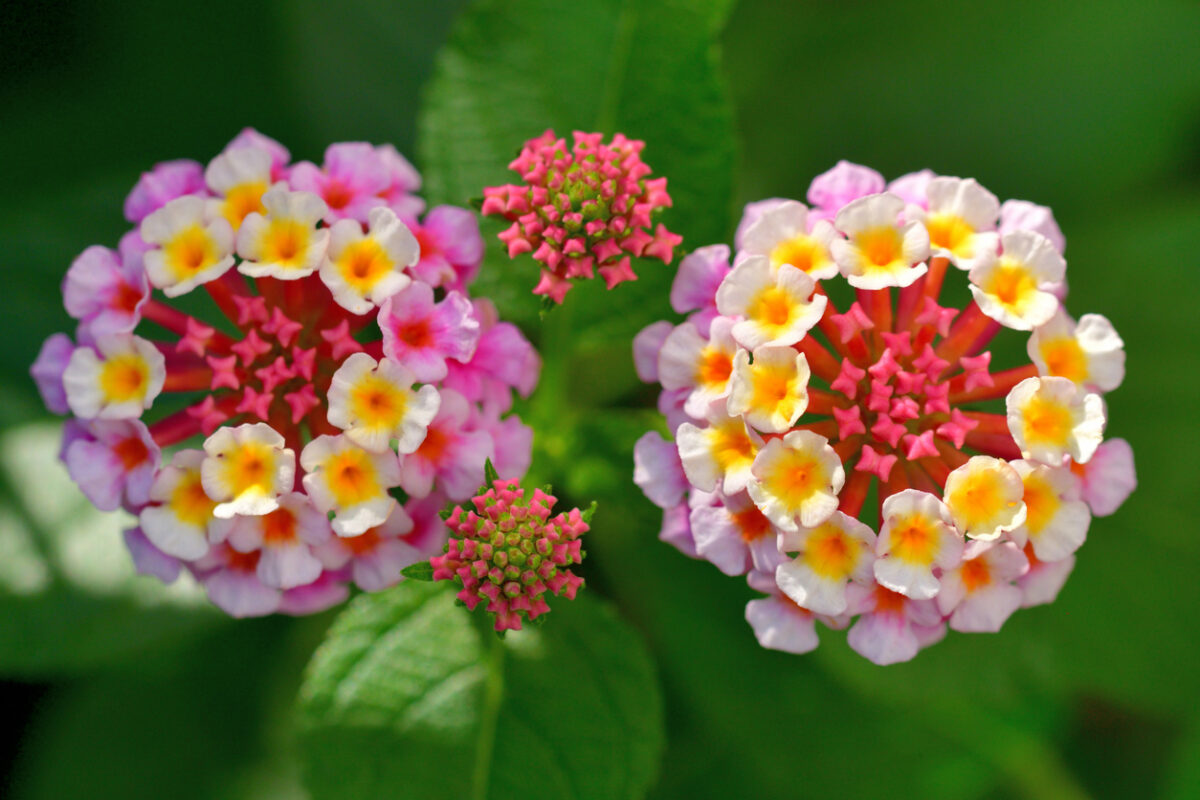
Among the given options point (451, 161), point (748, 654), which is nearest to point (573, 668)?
point (748, 654)

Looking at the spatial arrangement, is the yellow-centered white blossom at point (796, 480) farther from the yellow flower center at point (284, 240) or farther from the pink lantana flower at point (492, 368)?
the yellow flower center at point (284, 240)

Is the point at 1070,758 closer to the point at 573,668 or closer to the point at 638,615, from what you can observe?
the point at 638,615

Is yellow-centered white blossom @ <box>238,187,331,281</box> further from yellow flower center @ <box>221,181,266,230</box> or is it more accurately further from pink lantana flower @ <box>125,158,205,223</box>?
pink lantana flower @ <box>125,158,205,223</box>

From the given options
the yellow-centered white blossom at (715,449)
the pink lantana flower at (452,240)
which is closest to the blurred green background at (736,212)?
the pink lantana flower at (452,240)

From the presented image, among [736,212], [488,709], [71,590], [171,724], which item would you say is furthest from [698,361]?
[171,724]

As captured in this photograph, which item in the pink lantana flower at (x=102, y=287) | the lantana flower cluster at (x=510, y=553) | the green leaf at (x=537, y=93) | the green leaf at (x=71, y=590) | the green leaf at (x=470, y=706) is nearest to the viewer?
the lantana flower cluster at (x=510, y=553)

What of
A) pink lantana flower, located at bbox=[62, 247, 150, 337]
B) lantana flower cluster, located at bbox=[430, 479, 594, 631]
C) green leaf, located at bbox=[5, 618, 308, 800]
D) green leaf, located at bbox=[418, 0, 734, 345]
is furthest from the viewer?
green leaf, located at bbox=[5, 618, 308, 800]

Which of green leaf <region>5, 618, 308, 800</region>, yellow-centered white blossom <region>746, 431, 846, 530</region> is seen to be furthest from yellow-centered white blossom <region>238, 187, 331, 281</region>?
green leaf <region>5, 618, 308, 800</region>
